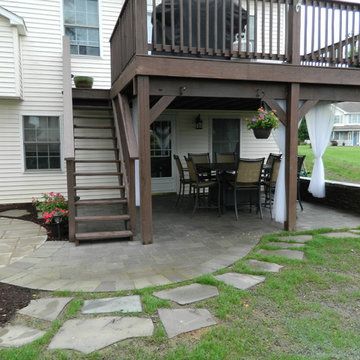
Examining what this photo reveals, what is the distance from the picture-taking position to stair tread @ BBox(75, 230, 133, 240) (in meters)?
4.85

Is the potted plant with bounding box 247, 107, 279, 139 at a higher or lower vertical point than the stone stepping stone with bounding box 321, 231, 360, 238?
higher

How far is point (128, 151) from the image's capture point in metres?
4.98

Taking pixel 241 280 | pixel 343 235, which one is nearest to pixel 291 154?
pixel 343 235

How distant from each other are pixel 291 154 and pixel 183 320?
344 cm

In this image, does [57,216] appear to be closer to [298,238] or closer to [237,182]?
[237,182]

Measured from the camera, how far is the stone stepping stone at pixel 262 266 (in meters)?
3.88

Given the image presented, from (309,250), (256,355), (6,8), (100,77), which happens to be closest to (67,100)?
(100,77)

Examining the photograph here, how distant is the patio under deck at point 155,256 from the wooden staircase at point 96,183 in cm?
31

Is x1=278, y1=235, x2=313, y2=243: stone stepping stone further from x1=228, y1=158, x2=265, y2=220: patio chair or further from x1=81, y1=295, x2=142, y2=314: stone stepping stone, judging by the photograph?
x1=81, y1=295, x2=142, y2=314: stone stepping stone

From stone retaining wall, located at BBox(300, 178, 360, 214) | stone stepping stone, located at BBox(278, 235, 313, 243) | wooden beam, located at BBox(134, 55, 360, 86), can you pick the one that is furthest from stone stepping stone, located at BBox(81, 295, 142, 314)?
stone retaining wall, located at BBox(300, 178, 360, 214)

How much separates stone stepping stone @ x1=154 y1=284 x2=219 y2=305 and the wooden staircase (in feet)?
Result: 5.80

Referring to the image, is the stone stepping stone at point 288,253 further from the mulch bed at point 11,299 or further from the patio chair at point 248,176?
the mulch bed at point 11,299

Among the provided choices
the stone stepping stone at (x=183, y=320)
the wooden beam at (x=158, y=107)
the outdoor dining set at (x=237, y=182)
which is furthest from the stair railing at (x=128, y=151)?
the stone stepping stone at (x=183, y=320)

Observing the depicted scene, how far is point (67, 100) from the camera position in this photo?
562 centimetres
